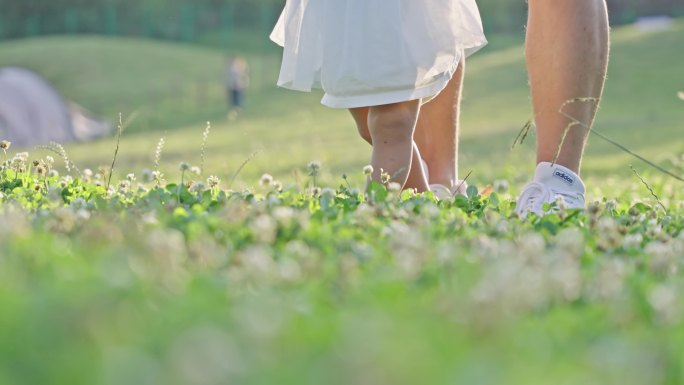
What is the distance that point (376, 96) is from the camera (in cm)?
423

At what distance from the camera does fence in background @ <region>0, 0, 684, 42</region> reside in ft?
177

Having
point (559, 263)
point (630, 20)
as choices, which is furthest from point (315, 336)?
point (630, 20)

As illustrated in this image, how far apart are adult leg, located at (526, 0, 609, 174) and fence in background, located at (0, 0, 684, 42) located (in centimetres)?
5000

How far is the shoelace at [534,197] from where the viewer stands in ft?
13.2

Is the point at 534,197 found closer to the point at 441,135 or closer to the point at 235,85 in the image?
the point at 441,135

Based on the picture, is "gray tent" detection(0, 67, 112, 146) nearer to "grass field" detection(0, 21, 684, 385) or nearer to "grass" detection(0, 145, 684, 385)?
"grass field" detection(0, 21, 684, 385)

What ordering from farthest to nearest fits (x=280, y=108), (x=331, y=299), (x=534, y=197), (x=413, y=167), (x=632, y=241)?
(x=280, y=108) → (x=413, y=167) → (x=534, y=197) → (x=632, y=241) → (x=331, y=299)

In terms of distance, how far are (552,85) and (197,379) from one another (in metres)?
3.47

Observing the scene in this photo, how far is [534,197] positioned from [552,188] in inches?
4.4

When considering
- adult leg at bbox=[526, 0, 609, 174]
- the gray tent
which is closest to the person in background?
the gray tent

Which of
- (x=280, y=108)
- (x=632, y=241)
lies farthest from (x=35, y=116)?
Answer: (x=632, y=241)

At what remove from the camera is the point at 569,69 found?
4328 millimetres

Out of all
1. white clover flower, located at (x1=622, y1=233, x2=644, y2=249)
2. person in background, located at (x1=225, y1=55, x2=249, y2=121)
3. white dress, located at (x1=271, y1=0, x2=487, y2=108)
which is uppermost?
white dress, located at (x1=271, y1=0, x2=487, y2=108)

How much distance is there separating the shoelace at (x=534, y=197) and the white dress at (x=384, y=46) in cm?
51
